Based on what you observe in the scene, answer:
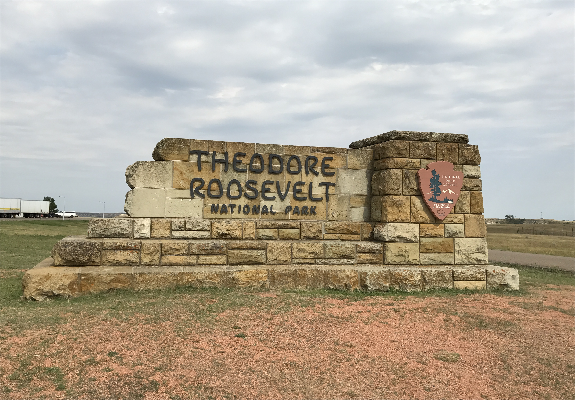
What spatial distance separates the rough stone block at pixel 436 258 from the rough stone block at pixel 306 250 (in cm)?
217

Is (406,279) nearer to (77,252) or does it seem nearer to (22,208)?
(77,252)

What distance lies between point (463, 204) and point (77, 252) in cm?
756

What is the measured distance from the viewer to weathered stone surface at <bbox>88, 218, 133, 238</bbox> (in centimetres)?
809

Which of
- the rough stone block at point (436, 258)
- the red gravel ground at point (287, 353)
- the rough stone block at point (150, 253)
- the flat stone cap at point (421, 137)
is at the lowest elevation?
the red gravel ground at point (287, 353)

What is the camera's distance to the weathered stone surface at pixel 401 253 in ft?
28.8

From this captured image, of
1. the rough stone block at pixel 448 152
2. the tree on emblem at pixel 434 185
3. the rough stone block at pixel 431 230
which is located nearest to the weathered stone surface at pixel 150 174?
the rough stone block at pixel 431 230

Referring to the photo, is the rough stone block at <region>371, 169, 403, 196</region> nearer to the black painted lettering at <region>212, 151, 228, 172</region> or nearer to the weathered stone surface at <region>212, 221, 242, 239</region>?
the weathered stone surface at <region>212, 221, 242, 239</region>

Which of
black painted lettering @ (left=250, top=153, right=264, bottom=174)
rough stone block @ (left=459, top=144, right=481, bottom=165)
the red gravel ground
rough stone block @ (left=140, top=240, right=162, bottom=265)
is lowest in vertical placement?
the red gravel ground

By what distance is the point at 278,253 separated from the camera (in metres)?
8.47

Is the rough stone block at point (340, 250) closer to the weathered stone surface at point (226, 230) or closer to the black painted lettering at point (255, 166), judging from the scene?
the weathered stone surface at point (226, 230)

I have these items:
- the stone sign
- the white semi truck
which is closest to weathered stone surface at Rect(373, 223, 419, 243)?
the stone sign

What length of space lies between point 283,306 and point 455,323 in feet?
7.97

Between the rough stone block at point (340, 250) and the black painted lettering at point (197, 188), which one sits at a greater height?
the black painted lettering at point (197, 188)

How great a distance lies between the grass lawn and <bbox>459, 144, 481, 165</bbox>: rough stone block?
315 centimetres
